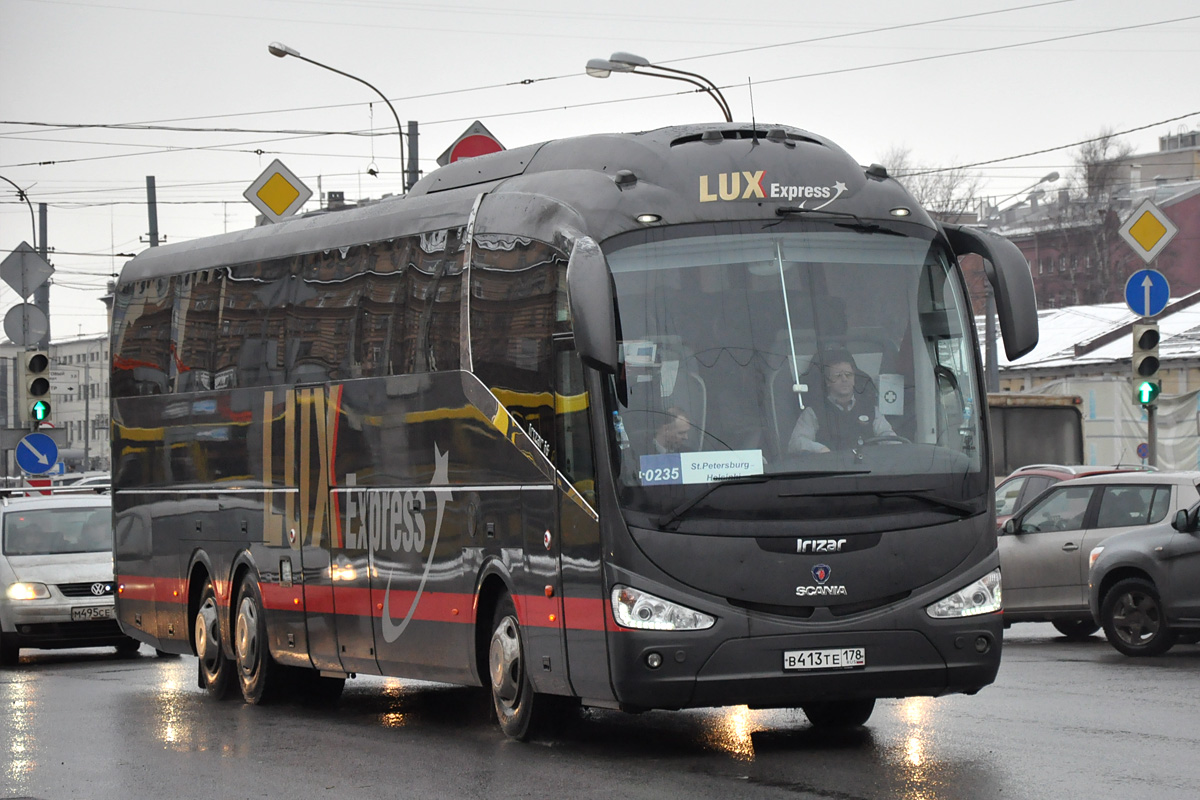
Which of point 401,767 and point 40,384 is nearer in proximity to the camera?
point 401,767

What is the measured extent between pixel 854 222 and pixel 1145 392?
1295 centimetres

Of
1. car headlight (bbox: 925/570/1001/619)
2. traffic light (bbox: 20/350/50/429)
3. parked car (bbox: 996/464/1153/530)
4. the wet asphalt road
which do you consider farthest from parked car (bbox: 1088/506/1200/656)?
traffic light (bbox: 20/350/50/429)

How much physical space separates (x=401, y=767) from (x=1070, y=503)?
34.4 feet

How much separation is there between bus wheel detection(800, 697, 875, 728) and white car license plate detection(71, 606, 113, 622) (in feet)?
37.3

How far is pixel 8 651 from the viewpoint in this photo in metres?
21.2

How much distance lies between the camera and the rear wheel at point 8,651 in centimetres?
2102

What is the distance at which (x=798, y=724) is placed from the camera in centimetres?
1217

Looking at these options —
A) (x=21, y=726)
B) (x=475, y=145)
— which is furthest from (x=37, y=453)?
(x=21, y=726)

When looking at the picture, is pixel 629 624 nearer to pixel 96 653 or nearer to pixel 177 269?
pixel 177 269

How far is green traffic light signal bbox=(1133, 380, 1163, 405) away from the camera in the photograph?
2269 cm

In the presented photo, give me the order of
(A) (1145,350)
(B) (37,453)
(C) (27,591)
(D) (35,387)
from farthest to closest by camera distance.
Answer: (B) (37,453) → (D) (35,387) → (A) (1145,350) → (C) (27,591)

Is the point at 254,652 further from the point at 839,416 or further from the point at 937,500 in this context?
the point at 937,500

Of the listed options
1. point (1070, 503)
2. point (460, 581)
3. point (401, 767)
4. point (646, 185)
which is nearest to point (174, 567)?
point (460, 581)

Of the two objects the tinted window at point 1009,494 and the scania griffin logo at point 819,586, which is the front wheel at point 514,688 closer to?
the scania griffin logo at point 819,586
